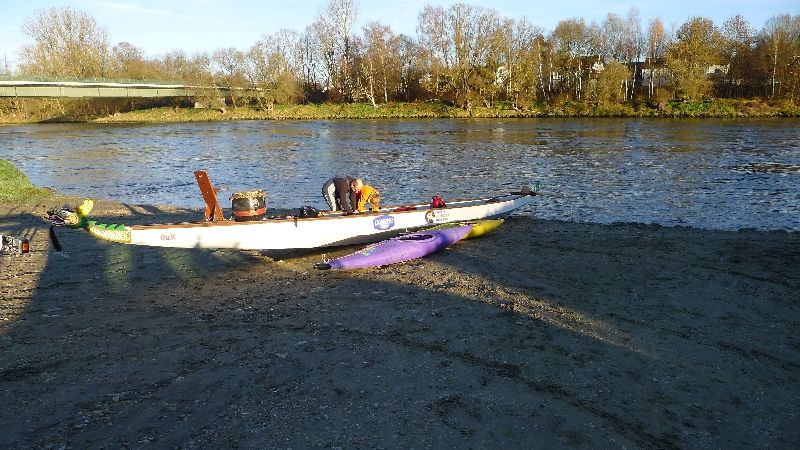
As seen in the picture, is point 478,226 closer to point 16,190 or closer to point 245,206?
point 245,206

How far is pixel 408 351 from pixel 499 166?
66.4 ft

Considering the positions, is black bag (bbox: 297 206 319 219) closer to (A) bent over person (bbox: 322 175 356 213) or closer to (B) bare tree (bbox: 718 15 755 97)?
(A) bent over person (bbox: 322 175 356 213)

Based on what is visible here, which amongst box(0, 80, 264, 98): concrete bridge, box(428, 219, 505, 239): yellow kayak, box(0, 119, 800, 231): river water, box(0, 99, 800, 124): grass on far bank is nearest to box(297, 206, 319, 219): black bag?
box(0, 119, 800, 231): river water

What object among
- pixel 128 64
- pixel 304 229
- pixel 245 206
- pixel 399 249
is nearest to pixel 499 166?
pixel 399 249

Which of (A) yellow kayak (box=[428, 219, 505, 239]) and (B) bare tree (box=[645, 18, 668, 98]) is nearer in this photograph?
(A) yellow kayak (box=[428, 219, 505, 239])

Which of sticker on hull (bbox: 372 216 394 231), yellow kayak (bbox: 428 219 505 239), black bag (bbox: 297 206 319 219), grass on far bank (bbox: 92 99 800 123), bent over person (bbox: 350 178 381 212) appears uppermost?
grass on far bank (bbox: 92 99 800 123)

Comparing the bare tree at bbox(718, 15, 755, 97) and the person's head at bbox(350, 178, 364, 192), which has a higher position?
the bare tree at bbox(718, 15, 755, 97)

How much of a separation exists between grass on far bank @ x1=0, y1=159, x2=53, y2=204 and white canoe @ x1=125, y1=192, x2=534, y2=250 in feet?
39.0

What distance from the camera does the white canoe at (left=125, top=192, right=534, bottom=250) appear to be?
10070 mm

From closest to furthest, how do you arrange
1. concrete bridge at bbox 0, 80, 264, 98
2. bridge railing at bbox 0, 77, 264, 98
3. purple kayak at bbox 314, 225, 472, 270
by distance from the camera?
1. purple kayak at bbox 314, 225, 472, 270
2. bridge railing at bbox 0, 77, 264, 98
3. concrete bridge at bbox 0, 80, 264, 98

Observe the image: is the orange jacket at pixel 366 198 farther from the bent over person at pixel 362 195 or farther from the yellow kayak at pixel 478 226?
the yellow kayak at pixel 478 226

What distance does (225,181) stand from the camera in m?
24.5

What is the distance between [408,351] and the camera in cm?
716

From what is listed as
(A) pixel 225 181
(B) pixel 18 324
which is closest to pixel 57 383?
(B) pixel 18 324
